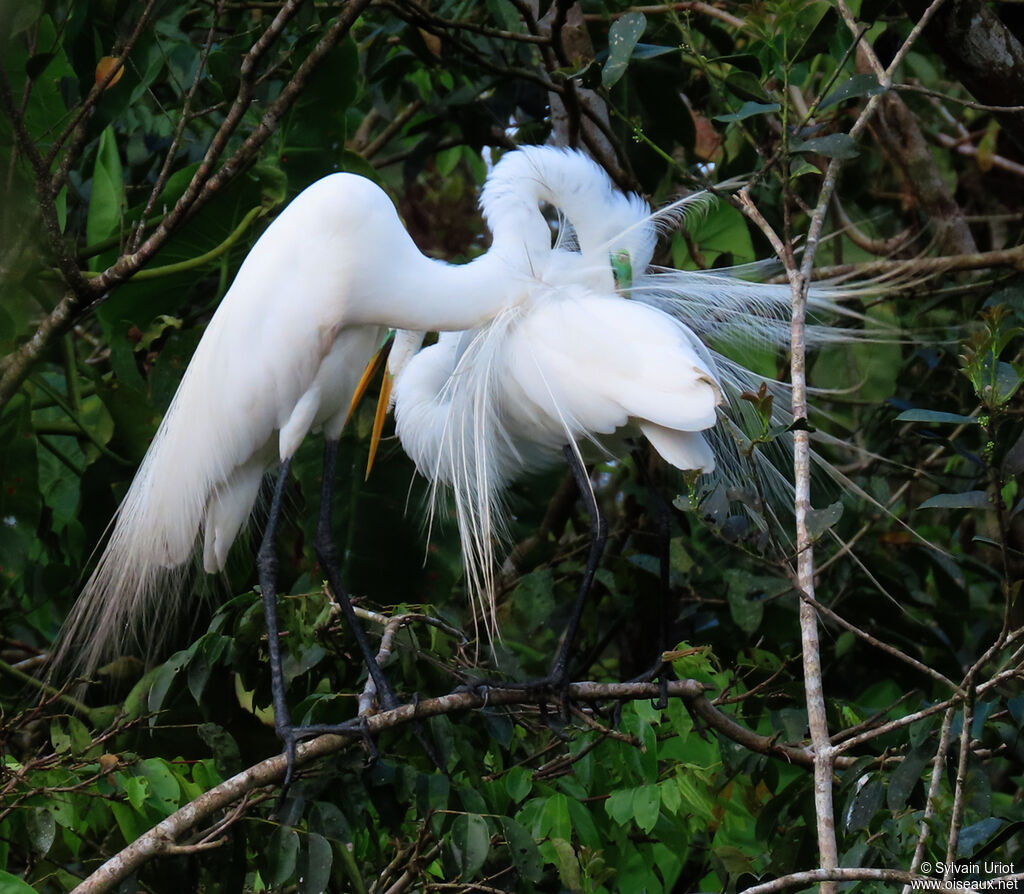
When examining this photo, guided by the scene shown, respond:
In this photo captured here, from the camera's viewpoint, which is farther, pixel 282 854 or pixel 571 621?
pixel 571 621

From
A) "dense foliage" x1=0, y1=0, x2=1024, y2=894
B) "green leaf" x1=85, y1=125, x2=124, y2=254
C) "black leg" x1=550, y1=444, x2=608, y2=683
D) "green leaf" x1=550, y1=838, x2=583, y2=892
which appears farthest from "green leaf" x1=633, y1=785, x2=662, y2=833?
"green leaf" x1=85, y1=125, x2=124, y2=254

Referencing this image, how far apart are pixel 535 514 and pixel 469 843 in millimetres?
1778

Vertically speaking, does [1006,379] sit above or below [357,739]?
above

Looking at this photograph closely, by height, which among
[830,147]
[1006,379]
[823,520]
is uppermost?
[830,147]

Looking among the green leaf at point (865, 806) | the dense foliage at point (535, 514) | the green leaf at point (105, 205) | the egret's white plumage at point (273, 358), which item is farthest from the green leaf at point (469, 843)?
the green leaf at point (105, 205)

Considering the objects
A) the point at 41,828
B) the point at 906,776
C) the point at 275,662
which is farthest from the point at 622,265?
the point at 41,828

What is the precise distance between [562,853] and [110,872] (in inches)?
25.4

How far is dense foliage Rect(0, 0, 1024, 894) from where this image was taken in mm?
1585

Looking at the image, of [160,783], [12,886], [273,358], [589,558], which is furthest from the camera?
[589,558]

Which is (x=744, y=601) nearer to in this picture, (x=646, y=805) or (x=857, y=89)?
(x=646, y=805)

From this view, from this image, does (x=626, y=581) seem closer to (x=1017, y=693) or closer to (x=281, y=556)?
(x=281, y=556)

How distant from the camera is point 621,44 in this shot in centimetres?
202

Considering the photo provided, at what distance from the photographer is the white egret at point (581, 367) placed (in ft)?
7.23

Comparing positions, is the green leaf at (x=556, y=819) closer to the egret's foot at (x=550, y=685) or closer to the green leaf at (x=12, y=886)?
the egret's foot at (x=550, y=685)
